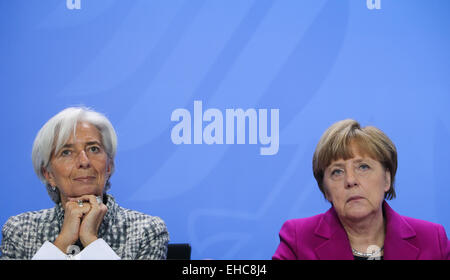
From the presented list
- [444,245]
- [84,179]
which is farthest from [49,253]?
[444,245]

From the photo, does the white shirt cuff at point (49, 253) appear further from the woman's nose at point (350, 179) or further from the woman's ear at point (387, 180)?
the woman's ear at point (387, 180)

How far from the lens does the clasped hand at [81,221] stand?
6.77ft

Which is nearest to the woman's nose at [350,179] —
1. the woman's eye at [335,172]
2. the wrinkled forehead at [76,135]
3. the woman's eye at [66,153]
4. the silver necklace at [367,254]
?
the woman's eye at [335,172]

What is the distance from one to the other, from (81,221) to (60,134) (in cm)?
39

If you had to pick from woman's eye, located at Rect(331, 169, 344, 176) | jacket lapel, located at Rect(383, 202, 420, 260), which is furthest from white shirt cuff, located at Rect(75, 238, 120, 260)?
jacket lapel, located at Rect(383, 202, 420, 260)

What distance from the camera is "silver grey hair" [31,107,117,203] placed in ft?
7.14

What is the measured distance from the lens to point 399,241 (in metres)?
2.03

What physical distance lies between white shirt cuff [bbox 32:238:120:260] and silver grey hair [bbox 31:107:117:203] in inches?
18.0

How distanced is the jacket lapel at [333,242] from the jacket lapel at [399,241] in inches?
6.3

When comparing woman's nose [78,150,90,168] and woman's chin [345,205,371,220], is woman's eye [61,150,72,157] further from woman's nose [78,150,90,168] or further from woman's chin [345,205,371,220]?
woman's chin [345,205,371,220]
